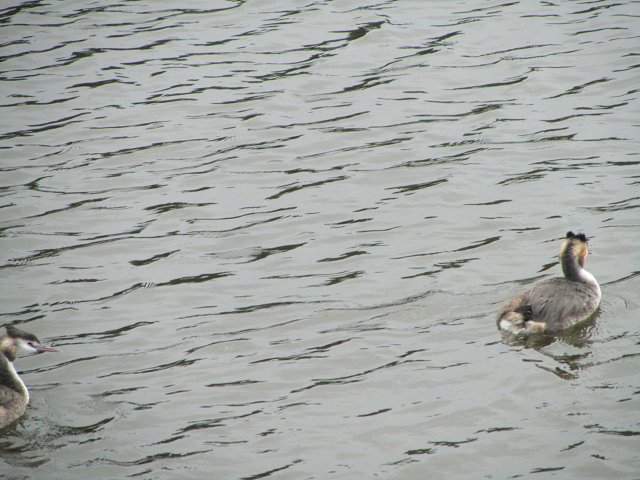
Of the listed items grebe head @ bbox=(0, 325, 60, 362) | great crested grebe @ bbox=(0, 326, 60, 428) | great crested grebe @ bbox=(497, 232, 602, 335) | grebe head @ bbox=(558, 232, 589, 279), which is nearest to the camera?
great crested grebe @ bbox=(0, 326, 60, 428)

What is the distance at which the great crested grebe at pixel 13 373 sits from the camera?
8688 millimetres

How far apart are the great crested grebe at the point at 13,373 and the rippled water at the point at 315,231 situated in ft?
0.65

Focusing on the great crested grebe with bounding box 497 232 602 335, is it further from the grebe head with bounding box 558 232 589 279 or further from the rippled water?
the rippled water

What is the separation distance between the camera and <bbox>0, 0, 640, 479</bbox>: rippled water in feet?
26.9

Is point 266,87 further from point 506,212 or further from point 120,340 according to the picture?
point 120,340

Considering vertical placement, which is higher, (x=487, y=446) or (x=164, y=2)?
(x=164, y=2)

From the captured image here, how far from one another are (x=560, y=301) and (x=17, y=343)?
509cm

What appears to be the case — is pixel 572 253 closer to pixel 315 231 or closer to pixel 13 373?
pixel 315 231

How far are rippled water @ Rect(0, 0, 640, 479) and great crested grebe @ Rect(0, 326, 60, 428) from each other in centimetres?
20

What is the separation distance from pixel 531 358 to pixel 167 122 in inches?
319

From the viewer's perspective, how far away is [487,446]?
785cm

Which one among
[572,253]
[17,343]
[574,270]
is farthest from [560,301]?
[17,343]

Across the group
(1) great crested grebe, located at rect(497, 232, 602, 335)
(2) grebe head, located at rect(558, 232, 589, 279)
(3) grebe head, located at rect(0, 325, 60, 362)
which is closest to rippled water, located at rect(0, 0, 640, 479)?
(1) great crested grebe, located at rect(497, 232, 602, 335)

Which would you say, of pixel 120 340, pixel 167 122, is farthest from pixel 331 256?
pixel 167 122
